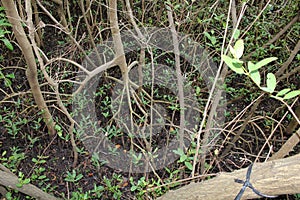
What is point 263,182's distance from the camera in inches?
28.4

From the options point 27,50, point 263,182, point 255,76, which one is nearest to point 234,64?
point 255,76

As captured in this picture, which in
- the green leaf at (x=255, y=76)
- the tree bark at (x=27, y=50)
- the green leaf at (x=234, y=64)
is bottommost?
the tree bark at (x=27, y=50)

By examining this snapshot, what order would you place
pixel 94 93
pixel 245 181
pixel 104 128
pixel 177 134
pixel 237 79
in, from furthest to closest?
pixel 237 79 < pixel 94 93 < pixel 104 128 < pixel 177 134 < pixel 245 181

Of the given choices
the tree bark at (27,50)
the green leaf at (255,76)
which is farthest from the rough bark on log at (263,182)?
the tree bark at (27,50)

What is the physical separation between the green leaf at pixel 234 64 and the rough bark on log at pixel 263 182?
25 cm

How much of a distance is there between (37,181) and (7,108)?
2.23ft

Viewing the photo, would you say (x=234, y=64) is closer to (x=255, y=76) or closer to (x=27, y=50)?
(x=255, y=76)

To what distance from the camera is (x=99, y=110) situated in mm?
2342

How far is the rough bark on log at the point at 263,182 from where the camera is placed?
68 centimetres

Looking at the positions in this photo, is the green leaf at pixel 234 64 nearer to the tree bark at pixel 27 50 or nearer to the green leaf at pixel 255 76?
the green leaf at pixel 255 76

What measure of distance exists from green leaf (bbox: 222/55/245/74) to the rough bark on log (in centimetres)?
25

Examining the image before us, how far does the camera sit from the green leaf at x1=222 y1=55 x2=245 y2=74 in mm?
628

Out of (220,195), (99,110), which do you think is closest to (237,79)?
(99,110)

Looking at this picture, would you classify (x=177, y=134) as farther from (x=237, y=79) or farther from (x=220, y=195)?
(x=220, y=195)
